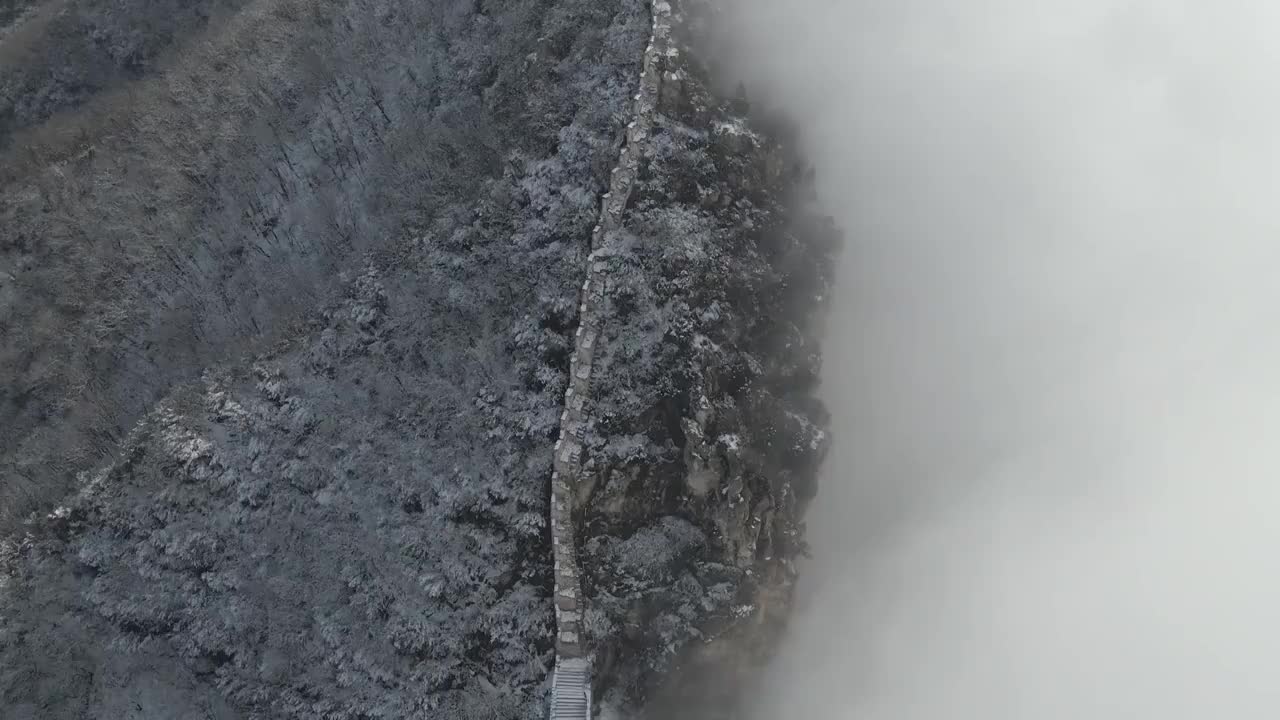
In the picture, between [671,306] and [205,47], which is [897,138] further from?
[205,47]

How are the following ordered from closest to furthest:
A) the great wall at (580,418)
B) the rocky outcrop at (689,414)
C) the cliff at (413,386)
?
the great wall at (580,418) → the rocky outcrop at (689,414) → the cliff at (413,386)

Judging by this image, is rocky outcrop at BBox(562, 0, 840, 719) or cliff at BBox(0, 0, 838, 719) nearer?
rocky outcrop at BBox(562, 0, 840, 719)

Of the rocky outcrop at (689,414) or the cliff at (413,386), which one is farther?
the cliff at (413,386)

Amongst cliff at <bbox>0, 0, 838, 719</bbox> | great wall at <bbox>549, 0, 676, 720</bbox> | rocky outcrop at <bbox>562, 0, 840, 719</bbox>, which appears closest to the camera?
great wall at <bbox>549, 0, 676, 720</bbox>

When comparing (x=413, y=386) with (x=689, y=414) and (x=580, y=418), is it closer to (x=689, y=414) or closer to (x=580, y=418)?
(x=580, y=418)

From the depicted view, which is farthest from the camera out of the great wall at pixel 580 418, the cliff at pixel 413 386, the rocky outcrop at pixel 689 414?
the cliff at pixel 413 386

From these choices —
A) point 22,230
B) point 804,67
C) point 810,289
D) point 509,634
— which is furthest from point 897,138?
point 22,230

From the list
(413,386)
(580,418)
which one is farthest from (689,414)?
(413,386)

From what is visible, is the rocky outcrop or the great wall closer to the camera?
the great wall

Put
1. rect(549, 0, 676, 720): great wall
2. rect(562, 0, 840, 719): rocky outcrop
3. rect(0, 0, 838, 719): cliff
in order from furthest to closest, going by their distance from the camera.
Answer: rect(0, 0, 838, 719): cliff → rect(562, 0, 840, 719): rocky outcrop → rect(549, 0, 676, 720): great wall
